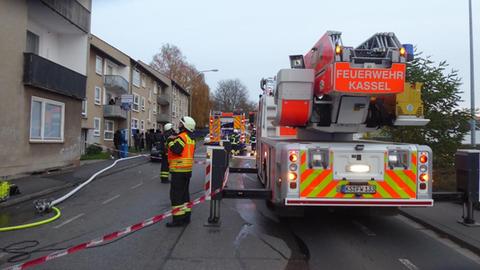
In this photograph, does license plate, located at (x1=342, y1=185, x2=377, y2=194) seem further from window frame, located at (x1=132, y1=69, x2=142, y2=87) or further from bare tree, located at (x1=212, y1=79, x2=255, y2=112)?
bare tree, located at (x1=212, y1=79, x2=255, y2=112)

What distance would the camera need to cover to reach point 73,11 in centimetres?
1747

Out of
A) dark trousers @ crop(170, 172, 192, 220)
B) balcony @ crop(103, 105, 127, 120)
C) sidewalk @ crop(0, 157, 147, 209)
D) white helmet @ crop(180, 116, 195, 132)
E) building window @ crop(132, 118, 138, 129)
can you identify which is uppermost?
balcony @ crop(103, 105, 127, 120)

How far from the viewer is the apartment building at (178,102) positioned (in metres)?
64.1

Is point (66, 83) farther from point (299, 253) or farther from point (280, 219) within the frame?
point (299, 253)

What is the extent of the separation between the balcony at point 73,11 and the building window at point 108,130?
680 inches

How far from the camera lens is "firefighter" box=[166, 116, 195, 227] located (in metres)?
7.48

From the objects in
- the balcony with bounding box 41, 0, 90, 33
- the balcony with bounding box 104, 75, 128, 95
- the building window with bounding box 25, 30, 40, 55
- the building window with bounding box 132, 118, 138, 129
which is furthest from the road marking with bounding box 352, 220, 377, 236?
the building window with bounding box 132, 118, 138, 129

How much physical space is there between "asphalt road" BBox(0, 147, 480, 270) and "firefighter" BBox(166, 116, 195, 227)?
0.93 ft

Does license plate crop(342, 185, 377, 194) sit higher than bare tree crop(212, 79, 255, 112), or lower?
lower

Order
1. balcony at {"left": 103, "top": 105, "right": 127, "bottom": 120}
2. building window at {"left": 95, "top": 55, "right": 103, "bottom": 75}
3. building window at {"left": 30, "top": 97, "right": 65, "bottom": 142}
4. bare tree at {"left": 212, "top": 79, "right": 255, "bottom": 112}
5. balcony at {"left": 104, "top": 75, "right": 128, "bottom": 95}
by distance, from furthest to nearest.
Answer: bare tree at {"left": 212, "top": 79, "right": 255, "bottom": 112}, balcony at {"left": 103, "top": 105, "right": 127, "bottom": 120}, balcony at {"left": 104, "top": 75, "right": 128, "bottom": 95}, building window at {"left": 95, "top": 55, "right": 103, "bottom": 75}, building window at {"left": 30, "top": 97, "right": 65, "bottom": 142}

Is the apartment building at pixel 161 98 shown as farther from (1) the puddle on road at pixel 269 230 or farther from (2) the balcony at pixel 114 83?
(1) the puddle on road at pixel 269 230

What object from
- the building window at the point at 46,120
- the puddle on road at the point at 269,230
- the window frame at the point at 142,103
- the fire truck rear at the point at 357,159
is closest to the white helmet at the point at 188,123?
the fire truck rear at the point at 357,159

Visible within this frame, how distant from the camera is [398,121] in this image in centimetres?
717

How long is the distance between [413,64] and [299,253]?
7.86m
